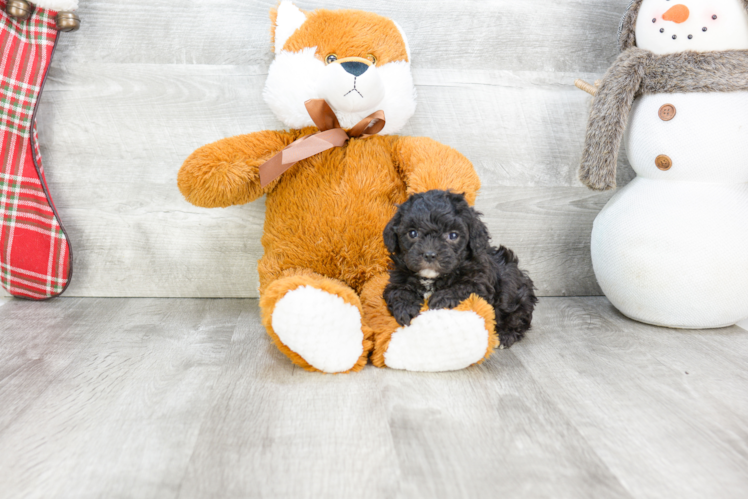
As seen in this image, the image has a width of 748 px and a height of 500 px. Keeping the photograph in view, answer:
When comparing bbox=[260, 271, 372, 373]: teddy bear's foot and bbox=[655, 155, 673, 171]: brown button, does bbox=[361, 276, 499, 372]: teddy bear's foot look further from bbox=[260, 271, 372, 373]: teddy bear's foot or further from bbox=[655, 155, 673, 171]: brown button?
bbox=[655, 155, 673, 171]: brown button

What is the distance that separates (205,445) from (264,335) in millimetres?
419

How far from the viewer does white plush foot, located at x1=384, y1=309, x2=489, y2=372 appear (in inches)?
38.0

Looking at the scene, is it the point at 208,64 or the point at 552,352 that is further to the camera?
the point at 208,64

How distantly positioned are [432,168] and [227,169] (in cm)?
40

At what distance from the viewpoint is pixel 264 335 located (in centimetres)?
121

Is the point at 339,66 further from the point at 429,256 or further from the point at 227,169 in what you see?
the point at 429,256

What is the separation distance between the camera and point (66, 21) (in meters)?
1.25

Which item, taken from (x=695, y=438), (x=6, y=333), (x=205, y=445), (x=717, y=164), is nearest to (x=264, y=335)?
(x=205, y=445)

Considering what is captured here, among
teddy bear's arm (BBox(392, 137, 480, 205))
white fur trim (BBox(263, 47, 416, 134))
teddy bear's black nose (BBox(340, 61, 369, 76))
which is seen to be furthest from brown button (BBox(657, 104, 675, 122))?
teddy bear's black nose (BBox(340, 61, 369, 76))

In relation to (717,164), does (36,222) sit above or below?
below

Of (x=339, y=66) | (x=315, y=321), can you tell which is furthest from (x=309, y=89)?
(x=315, y=321)

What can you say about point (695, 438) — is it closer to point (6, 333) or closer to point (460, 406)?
point (460, 406)

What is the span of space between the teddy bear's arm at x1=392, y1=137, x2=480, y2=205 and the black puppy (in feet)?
0.40

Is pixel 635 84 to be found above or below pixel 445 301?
above
